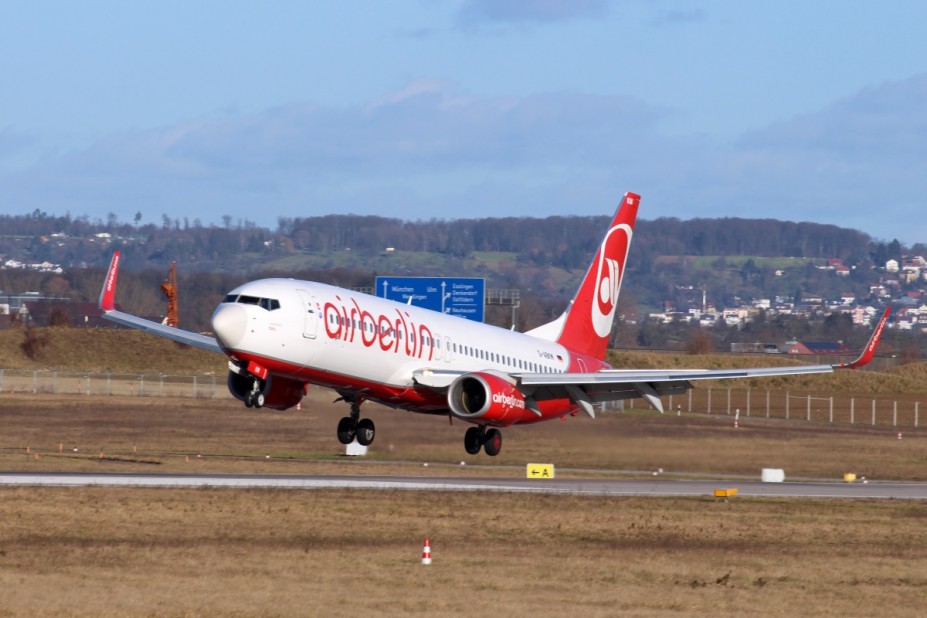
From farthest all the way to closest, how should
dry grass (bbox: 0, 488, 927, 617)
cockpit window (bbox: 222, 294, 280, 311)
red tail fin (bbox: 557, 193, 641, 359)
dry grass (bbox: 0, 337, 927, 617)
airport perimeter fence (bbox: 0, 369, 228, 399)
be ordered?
airport perimeter fence (bbox: 0, 369, 228, 399), red tail fin (bbox: 557, 193, 641, 359), cockpit window (bbox: 222, 294, 280, 311), dry grass (bbox: 0, 337, 927, 617), dry grass (bbox: 0, 488, 927, 617)

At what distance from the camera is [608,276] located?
2379 inches

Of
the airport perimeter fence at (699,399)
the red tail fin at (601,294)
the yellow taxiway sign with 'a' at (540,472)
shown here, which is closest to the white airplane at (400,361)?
the red tail fin at (601,294)

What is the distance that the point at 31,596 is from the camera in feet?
96.4

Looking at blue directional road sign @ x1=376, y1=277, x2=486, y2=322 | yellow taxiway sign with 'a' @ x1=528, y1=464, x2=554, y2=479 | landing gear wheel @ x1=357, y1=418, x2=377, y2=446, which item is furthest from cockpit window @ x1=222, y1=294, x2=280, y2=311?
blue directional road sign @ x1=376, y1=277, x2=486, y2=322

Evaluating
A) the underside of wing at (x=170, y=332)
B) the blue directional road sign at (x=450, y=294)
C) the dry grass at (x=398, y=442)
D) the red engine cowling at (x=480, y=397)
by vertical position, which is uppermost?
the blue directional road sign at (x=450, y=294)

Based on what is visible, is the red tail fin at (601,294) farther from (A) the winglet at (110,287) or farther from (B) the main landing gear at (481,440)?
(A) the winglet at (110,287)

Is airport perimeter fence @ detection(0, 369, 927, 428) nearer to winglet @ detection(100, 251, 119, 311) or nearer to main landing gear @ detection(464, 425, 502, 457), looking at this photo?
main landing gear @ detection(464, 425, 502, 457)

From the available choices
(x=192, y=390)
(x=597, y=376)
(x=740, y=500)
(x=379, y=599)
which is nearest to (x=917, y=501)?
(x=740, y=500)

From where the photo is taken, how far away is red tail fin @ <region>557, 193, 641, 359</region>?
57.9 m

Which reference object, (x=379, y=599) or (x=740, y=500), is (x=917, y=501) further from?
(x=379, y=599)

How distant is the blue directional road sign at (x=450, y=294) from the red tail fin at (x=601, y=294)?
81.3 feet

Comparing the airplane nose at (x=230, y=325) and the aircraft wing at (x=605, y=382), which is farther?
the aircraft wing at (x=605, y=382)

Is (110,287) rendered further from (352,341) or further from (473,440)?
(473,440)

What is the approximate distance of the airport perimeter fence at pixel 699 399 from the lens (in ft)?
345
